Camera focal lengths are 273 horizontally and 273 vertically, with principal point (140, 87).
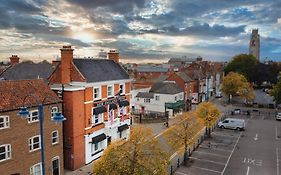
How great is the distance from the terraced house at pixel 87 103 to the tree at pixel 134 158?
10961 mm

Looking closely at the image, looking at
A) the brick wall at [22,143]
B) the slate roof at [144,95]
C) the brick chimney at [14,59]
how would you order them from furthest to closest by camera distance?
1. the slate roof at [144,95]
2. the brick chimney at [14,59]
3. the brick wall at [22,143]

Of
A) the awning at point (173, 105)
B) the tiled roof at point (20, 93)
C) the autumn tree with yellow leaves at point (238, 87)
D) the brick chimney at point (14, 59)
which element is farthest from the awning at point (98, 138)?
the autumn tree with yellow leaves at point (238, 87)

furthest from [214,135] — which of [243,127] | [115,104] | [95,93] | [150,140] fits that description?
[150,140]

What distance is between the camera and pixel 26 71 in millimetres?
43625

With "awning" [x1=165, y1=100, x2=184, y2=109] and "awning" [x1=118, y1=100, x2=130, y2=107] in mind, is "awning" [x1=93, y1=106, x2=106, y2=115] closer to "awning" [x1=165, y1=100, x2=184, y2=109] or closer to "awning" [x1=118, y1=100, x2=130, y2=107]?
"awning" [x1=118, y1=100, x2=130, y2=107]

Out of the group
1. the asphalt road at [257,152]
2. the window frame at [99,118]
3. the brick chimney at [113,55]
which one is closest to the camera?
the asphalt road at [257,152]

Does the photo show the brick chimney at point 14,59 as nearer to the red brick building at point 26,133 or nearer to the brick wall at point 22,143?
the red brick building at point 26,133

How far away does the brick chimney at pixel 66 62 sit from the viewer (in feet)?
109

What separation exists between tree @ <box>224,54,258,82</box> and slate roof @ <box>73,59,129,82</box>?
74008 millimetres

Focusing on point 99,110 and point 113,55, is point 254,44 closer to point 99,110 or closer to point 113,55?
point 113,55

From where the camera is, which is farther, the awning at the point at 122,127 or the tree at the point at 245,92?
the tree at the point at 245,92

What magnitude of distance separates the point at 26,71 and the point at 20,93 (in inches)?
731

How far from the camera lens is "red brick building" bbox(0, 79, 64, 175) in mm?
24031

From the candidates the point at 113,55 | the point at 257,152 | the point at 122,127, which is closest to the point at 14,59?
the point at 113,55
